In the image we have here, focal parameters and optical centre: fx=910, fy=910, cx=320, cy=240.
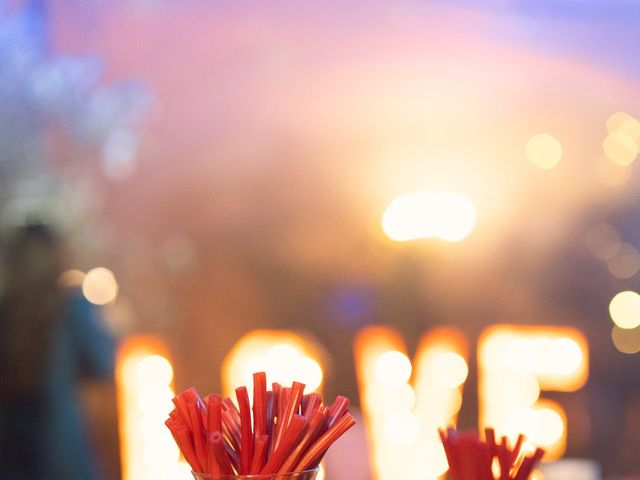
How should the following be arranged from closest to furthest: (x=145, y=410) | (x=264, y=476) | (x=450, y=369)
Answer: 1. (x=264, y=476)
2. (x=145, y=410)
3. (x=450, y=369)

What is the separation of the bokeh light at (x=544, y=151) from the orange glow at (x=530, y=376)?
519 millimetres

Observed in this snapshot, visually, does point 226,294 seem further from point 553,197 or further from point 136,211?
point 553,197

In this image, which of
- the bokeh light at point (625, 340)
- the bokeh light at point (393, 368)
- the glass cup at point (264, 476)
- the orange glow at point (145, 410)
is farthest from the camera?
the bokeh light at point (625, 340)

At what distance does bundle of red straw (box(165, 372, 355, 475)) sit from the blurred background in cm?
187

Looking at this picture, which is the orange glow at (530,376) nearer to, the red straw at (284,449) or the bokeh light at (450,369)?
the bokeh light at (450,369)

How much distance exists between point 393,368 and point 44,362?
1043 millimetres

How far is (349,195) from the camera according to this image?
2.83 m

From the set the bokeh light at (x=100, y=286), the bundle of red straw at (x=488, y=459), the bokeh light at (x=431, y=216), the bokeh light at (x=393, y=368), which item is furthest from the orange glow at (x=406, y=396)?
the bundle of red straw at (x=488, y=459)

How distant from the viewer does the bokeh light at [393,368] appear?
2719 millimetres

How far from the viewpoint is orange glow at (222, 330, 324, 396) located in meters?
2.69

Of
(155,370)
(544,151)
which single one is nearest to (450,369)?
(544,151)

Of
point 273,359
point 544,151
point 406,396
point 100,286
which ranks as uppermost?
point 544,151

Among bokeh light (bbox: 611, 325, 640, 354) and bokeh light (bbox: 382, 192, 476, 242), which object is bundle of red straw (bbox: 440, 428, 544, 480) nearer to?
bokeh light (bbox: 382, 192, 476, 242)

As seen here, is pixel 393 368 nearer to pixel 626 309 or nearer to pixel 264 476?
pixel 626 309
